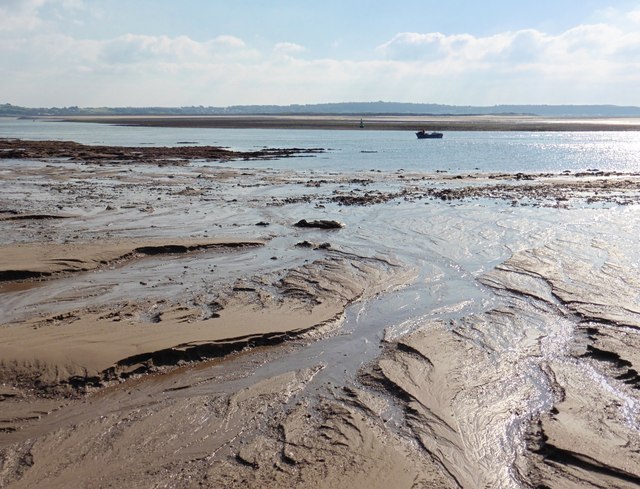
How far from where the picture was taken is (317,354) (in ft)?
27.1

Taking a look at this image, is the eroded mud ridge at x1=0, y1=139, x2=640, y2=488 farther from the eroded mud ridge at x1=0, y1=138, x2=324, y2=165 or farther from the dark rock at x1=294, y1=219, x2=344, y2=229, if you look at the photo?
the eroded mud ridge at x1=0, y1=138, x2=324, y2=165

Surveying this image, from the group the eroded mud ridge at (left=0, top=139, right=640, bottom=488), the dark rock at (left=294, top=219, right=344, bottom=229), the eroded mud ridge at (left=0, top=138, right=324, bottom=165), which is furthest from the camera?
the eroded mud ridge at (left=0, top=138, right=324, bottom=165)

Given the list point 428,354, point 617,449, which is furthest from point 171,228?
point 617,449

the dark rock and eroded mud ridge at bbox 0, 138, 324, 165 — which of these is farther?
eroded mud ridge at bbox 0, 138, 324, 165

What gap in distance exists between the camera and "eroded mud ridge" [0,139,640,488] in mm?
5637

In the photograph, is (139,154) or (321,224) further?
(139,154)

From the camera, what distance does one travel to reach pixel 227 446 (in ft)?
19.2

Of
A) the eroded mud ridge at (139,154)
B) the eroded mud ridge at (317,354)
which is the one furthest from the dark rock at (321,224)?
the eroded mud ridge at (139,154)

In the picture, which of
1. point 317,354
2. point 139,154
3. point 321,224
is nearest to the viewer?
point 317,354

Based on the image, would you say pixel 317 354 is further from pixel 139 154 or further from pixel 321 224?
pixel 139 154

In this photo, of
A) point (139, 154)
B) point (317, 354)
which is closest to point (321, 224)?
point (317, 354)

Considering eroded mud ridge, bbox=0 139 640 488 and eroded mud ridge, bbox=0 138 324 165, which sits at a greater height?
eroded mud ridge, bbox=0 138 324 165

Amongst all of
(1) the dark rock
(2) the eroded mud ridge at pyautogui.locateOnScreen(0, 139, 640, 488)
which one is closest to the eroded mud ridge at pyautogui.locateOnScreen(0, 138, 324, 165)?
(1) the dark rock

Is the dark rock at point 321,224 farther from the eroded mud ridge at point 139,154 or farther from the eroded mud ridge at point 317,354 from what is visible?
the eroded mud ridge at point 139,154
